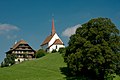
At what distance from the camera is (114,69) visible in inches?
2147

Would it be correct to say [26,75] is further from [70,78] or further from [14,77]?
[70,78]

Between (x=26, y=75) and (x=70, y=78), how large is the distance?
8.73 metres

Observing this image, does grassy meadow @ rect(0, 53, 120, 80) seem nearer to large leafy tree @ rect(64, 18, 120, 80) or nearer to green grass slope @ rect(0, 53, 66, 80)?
green grass slope @ rect(0, 53, 66, 80)

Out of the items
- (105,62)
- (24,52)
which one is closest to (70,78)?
(105,62)

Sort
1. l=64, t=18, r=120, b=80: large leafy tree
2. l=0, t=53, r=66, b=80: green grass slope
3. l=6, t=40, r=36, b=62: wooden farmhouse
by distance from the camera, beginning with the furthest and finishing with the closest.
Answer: l=6, t=40, r=36, b=62: wooden farmhouse
l=0, t=53, r=66, b=80: green grass slope
l=64, t=18, r=120, b=80: large leafy tree

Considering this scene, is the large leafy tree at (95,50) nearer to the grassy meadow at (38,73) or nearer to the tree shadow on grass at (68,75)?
the tree shadow on grass at (68,75)

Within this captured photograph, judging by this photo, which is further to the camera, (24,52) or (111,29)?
(24,52)

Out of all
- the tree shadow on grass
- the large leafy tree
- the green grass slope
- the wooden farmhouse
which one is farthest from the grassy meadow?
the wooden farmhouse

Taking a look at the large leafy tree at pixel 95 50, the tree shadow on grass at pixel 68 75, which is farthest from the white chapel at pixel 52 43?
the large leafy tree at pixel 95 50

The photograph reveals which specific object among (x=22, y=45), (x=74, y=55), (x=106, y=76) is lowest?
(x=106, y=76)

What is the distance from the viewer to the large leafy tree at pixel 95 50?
177ft

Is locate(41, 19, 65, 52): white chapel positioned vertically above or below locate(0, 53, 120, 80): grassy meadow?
above

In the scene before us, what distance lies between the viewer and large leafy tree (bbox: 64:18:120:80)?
5384 cm

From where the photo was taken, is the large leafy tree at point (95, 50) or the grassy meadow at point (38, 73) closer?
the large leafy tree at point (95, 50)
